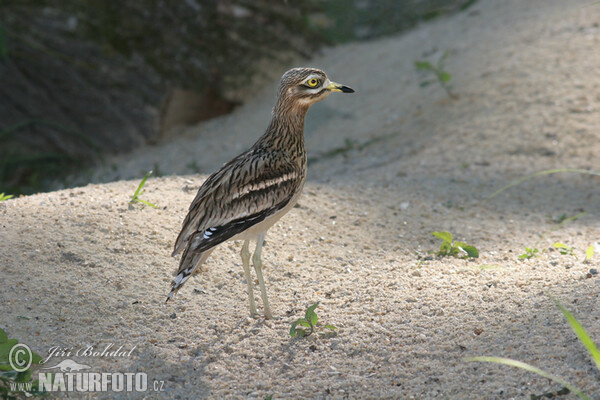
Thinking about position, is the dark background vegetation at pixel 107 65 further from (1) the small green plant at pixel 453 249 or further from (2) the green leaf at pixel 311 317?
(2) the green leaf at pixel 311 317

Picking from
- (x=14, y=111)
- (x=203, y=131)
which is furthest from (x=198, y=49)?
(x=14, y=111)

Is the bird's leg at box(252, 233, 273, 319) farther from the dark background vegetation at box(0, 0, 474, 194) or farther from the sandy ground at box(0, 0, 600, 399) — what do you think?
the dark background vegetation at box(0, 0, 474, 194)

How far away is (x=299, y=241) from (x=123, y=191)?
1.42m

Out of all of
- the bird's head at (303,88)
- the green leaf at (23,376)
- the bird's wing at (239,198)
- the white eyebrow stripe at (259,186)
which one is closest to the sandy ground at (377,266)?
the green leaf at (23,376)

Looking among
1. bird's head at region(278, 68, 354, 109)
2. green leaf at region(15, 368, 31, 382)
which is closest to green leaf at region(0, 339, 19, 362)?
green leaf at region(15, 368, 31, 382)

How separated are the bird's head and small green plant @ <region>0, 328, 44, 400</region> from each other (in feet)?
6.68

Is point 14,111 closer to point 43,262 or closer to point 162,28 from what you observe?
point 162,28

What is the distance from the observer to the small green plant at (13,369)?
8.76 ft

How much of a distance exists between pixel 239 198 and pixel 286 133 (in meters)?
0.56

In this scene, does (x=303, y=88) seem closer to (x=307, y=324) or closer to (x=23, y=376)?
(x=307, y=324)

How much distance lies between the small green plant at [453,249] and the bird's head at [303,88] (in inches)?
45.6

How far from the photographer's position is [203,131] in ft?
26.8

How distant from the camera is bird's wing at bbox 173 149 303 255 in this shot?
3430mm

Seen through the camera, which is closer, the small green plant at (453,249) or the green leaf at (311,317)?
the green leaf at (311,317)
